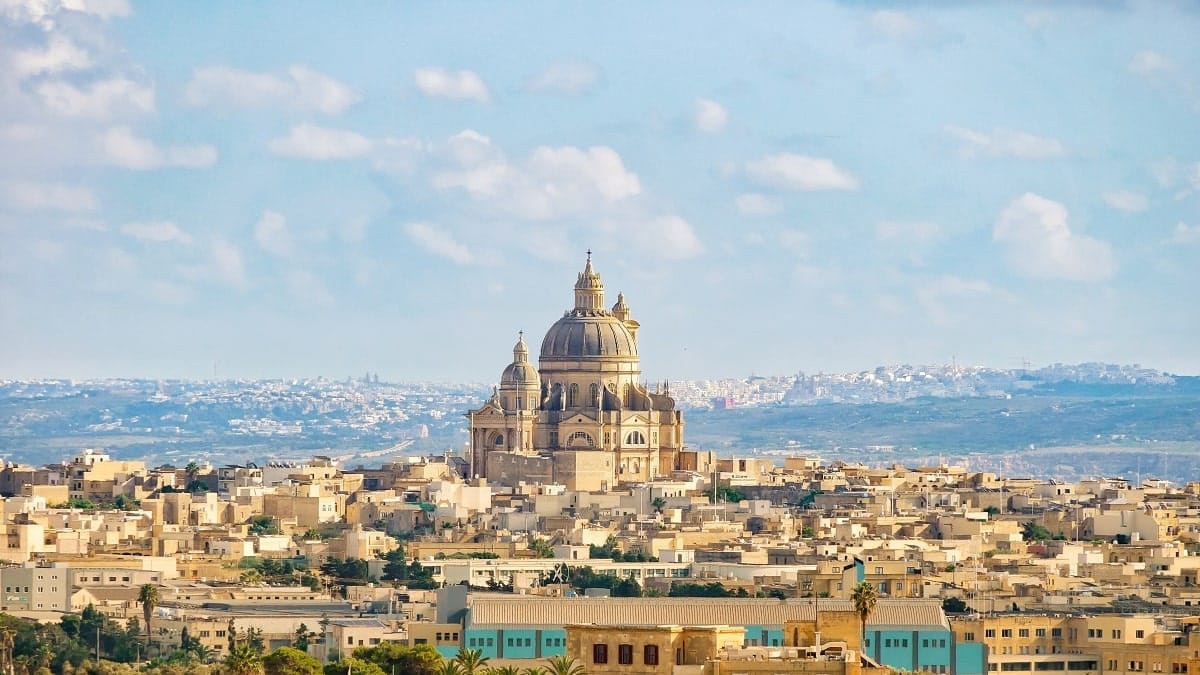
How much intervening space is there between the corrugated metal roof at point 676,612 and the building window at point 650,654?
51.3 feet

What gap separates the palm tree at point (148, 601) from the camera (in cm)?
7850

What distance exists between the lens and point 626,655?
40.9 m

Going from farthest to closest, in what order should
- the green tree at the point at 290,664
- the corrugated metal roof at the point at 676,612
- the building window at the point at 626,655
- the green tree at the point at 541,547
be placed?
the green tree at the point at 541,547, the corrugated metal roof at the point at 676,612, the green tree at the point at 290,664, the building window at the point at 626,655

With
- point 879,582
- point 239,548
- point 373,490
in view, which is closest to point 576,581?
point 879,582

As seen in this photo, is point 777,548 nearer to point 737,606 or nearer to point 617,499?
point 617,499

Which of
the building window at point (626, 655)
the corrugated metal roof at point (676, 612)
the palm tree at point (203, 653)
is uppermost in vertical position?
the corrugated metal roof at point (676, 612)

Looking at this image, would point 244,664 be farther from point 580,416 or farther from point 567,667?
point 580,416

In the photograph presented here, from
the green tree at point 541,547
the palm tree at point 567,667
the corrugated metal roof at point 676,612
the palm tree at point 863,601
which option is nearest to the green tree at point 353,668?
the corrugated metal roof at point 676,612

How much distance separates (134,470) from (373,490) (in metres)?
10.1

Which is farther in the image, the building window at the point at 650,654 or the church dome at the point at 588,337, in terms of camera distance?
the church dome at the point at 588,337

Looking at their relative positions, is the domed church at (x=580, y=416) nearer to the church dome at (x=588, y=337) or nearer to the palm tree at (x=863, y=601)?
the church dome at (x=588, y=337)

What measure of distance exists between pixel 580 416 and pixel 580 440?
0.81m

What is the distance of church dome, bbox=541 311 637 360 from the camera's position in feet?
452

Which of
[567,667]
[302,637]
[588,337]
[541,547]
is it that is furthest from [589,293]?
[567,667]
